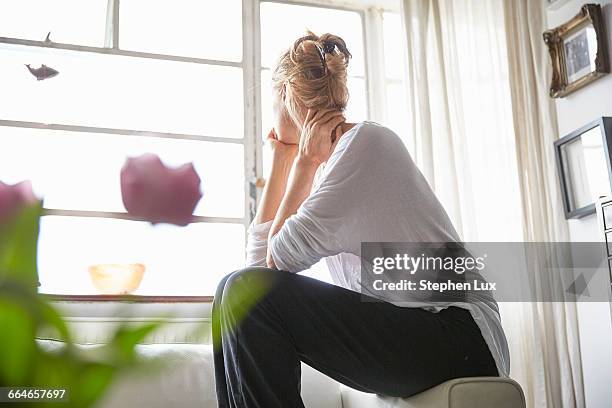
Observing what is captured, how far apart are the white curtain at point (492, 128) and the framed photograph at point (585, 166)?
8 centimetres

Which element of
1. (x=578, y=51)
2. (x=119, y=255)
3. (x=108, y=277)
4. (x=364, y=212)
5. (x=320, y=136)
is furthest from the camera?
(x=578, y=51)

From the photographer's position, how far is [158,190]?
29 centimetres

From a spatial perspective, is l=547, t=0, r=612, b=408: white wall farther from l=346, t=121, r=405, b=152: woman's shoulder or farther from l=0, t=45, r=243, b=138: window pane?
l=346, t=121, r=405, b=152: woman's shoulder

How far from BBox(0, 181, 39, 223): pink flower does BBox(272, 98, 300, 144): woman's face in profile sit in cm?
150

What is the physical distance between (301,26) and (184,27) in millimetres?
508

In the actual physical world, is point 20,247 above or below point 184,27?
below

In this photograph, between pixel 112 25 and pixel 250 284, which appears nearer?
pixel 250 284

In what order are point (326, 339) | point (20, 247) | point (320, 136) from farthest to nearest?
1. point (320, 136)
2. point (326, 339)
3. point (20, 247)

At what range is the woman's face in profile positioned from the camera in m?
1.78

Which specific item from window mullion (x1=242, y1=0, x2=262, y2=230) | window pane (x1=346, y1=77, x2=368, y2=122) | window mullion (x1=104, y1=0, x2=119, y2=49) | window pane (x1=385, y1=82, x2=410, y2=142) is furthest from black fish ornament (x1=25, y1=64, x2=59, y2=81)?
window pane (x1=385, y1=82, x2=410, y2=142)

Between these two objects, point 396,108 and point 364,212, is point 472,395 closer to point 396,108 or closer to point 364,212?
point 364,212

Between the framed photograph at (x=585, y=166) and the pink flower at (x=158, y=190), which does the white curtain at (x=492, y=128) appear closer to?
the framed photograph at (x=585, y=166)

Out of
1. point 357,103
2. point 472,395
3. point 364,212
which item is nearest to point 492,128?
point 357,103

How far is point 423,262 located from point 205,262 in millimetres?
1498
